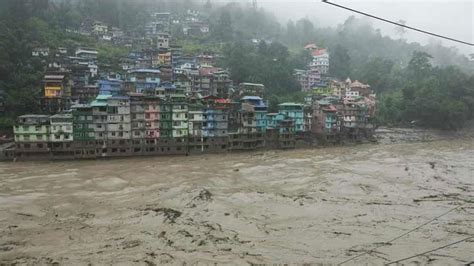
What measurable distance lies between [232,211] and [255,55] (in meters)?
36.1

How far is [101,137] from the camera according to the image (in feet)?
83.8

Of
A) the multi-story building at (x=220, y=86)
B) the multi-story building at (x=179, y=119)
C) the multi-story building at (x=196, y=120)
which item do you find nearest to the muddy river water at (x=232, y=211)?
the multi-story building at (x=179, y=119)

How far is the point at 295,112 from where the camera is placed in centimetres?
3198

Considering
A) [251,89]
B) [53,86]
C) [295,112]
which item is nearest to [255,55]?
[251,89]

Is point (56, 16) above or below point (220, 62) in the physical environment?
above

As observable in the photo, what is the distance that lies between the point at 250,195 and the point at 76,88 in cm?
2245

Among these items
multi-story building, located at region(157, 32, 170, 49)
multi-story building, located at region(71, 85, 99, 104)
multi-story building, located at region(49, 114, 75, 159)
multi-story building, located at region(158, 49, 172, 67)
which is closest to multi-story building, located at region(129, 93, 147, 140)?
multi-story building, located at region(49, 114, 75, 159)

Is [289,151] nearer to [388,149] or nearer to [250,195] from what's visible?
[388,149]

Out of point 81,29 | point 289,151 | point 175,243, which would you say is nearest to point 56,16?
point 81,29

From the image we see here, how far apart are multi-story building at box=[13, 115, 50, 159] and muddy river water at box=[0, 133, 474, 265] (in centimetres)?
135

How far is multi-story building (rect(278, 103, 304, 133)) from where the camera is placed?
104 feet

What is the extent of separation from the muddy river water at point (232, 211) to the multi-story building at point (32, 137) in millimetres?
1350

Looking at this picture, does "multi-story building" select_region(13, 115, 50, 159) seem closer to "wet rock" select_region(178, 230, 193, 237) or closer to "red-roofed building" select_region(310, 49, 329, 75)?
"wet rock" select_region(178, 230, 193, 237)

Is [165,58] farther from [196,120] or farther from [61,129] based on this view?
[61,129]
